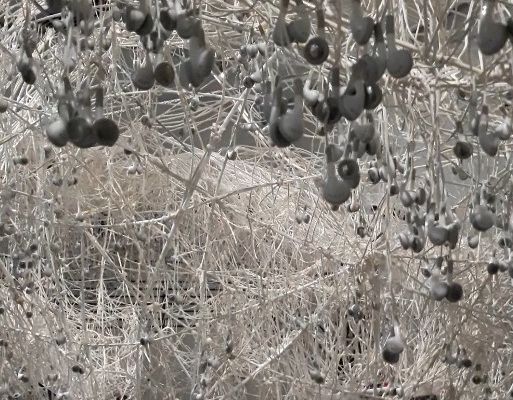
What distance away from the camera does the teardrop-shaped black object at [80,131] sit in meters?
0.58

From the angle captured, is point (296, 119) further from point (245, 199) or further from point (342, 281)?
point (245, 199)

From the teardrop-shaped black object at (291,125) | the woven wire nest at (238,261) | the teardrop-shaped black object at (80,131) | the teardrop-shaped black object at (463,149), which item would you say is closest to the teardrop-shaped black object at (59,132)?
the teardrop-shaped black object at (80,131)

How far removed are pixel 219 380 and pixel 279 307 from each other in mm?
361

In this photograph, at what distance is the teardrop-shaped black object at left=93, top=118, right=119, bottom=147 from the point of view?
58 cm

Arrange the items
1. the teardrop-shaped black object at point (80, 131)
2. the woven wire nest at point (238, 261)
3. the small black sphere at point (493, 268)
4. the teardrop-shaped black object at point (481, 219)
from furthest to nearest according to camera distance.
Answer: the woven wire nest at point (238, 261), the small black sphere at point (493, 268), the teardrop-shaped black object at point (481, 219), the teardrop-shaped black object at point (80, 131)

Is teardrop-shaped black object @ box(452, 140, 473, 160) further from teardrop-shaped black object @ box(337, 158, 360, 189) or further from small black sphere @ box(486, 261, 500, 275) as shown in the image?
small black sphere @ box(486, 261, 500, 275)

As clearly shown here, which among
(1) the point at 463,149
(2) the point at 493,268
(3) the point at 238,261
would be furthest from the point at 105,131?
(3) the point at 238,261

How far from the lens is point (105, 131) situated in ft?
1.90

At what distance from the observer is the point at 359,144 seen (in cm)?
70

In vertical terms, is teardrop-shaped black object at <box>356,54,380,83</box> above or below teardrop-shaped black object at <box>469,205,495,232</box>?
above

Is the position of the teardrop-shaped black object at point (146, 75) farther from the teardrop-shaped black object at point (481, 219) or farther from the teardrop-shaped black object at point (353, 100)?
the teardrop-shaped black object at point (481, 219)

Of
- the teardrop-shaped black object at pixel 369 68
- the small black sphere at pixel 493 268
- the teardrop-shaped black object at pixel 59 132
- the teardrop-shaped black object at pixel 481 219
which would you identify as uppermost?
the teardrop-shaped black object at pixel 369 68

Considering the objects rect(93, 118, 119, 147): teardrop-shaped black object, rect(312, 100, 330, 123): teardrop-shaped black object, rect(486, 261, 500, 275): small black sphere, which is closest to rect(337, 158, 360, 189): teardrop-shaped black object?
rect(312, 100, 330, 123): teardrop-shaped black object

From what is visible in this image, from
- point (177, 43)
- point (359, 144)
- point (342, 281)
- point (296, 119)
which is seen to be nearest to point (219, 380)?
point (342, 281)
